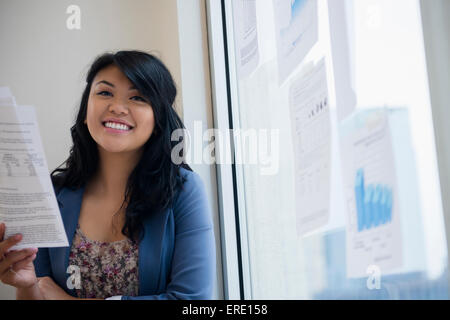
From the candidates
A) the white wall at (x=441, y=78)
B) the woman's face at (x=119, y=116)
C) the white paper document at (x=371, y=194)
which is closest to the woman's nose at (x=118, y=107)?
the woman's face at (x=119, y=116)

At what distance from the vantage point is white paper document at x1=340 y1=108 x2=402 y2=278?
0.66 metres

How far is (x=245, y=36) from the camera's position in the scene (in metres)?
1.30

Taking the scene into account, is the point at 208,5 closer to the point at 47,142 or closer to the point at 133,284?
the point at 47,142

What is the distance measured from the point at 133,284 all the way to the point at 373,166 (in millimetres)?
631

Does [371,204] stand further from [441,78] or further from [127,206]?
[127,206]

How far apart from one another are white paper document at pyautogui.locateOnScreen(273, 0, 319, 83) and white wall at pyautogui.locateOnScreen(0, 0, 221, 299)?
0.60 metres

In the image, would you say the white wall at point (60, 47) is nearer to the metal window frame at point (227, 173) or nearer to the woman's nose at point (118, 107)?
the metal window frame at point (227, 173)

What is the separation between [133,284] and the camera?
1070 mm

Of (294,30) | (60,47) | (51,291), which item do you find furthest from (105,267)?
(60,47)

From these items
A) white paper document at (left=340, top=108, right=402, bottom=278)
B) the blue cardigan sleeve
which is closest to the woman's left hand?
the blue cardigan sleeve

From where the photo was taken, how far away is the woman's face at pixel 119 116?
1127 millimetres

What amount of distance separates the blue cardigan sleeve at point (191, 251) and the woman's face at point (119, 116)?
0.17m

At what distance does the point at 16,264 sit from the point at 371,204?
703 millimetres

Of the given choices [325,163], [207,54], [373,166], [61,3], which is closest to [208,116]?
[207,54]
